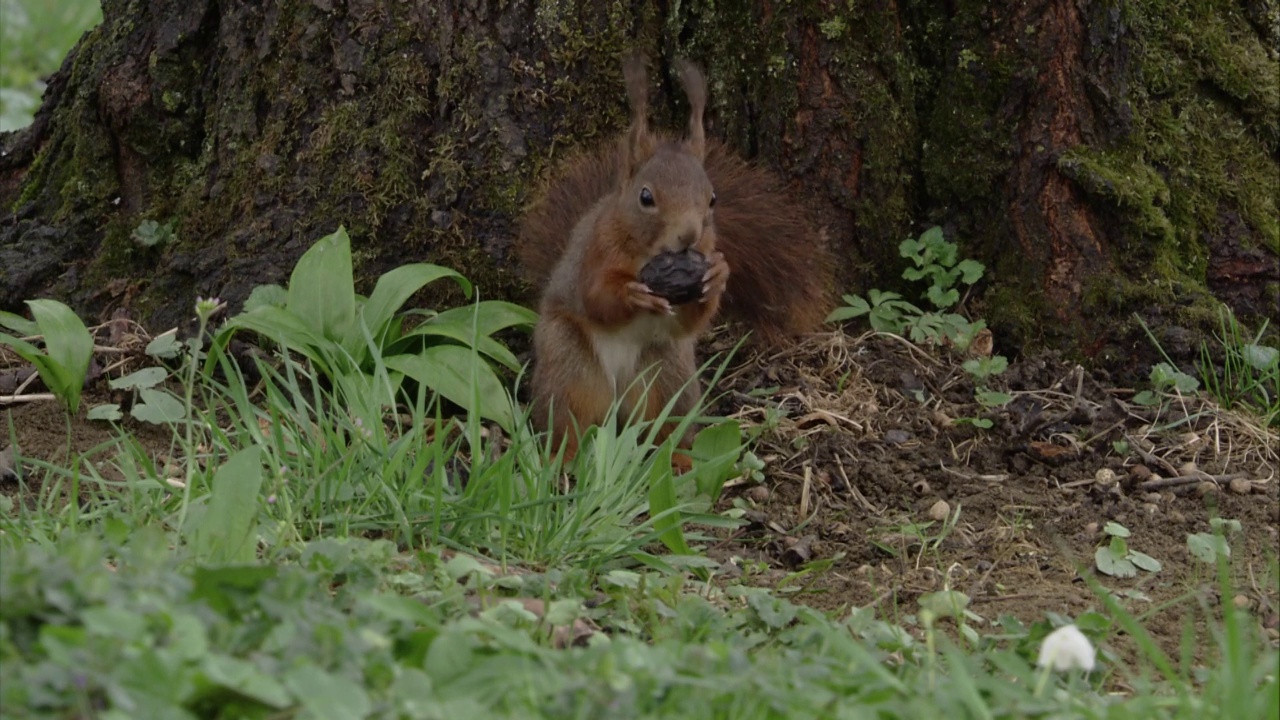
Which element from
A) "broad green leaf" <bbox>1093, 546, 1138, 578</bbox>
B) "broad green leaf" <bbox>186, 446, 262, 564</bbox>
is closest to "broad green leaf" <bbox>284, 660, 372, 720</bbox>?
"broad green leaf" <bbox>186, 446, 262, 564</bbox>

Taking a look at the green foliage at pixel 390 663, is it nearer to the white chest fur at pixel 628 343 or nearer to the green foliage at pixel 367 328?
the green foliage at pixel 367 328

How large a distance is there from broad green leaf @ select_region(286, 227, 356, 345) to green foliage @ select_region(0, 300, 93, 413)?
0.46 meters

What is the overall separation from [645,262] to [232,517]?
145cm

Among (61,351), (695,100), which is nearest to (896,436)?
(695,100)

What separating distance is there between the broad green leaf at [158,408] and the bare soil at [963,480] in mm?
75

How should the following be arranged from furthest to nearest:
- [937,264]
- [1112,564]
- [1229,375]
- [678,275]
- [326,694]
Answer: [937,264], [1229,375], [678,275], [1112,564], [326,694]

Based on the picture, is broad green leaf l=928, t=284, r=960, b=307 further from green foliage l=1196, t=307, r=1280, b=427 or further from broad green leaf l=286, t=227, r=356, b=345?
broad green leaf l=286, t=227, r=356, b=345

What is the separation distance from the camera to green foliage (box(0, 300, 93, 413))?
3082 millimetres

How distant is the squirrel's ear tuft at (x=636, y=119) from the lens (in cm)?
313

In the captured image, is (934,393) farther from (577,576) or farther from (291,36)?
(291,36)

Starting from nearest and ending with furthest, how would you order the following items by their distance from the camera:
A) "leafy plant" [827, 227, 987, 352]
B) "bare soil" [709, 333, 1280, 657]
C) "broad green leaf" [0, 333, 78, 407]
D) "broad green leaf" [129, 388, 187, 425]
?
"bare soil" [709, 333, 1280, 657], "broad green leaf" [129, 388, 187, 425], "broad green leaf" [0, 333, 78, 407], "leafy plant" [827, 227, 987, 352]

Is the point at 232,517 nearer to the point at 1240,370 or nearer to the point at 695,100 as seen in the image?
the point at 695,100

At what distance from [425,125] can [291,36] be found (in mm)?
387

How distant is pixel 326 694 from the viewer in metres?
1.39
